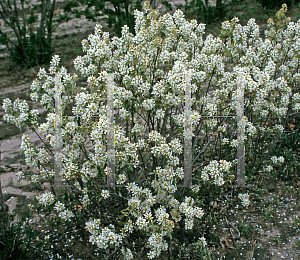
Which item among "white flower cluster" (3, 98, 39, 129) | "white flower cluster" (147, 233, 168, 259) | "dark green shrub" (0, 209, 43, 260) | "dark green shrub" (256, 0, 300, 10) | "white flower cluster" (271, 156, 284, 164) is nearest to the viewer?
"white flower cluster" (147, 233, 168, 259)

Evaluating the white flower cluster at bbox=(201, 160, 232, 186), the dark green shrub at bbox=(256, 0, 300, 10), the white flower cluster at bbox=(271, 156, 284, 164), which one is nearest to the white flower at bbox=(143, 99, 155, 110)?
the white flower cluster at bbox=(201, 160, 232, 186)

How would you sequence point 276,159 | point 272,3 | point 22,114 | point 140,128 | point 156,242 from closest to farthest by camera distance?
point 156,242, point 22,114, point 140,128, point 276,159, point 272,3

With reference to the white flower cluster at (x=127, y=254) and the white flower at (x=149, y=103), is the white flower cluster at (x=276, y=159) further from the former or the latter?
the white flower cluster at (x=127, y=254)

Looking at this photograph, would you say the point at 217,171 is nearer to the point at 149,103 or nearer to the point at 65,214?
the point at 149,103

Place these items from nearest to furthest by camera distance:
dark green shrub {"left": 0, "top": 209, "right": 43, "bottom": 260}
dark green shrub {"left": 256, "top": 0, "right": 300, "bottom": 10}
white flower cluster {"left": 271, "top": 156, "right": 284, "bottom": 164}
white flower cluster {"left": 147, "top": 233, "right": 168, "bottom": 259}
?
white flower cluster {"left": 147, "top": 233, "right": 168, "bottom": 259}, dark green shrub {"left": 0, "top": 209, "right": 43, "bottom": 260}, white flower cluster {"left": 271, "top": 156, "right": 284, "bottom": 164}, dark green shrub {"left": 256, "top": 0, "right": 300, "bottom": 10}

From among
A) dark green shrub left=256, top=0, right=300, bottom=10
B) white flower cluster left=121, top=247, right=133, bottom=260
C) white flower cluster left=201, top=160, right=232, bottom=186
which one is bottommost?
white flower cluster left=121, top=247, right=133, bottom=260

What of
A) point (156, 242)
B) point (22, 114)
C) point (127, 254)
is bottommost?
point (127, 254)

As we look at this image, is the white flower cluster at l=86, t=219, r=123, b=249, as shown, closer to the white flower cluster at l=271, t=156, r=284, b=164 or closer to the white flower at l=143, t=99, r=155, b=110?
the white flower at l=143, t=99, r=155, b=110

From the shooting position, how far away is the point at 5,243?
9.39 ft

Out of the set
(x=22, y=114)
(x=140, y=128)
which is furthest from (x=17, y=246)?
(x=140, y=128)

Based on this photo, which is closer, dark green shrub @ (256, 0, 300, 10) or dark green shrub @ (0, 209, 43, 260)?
dark green shrub @ (0, 209, 43, 260)

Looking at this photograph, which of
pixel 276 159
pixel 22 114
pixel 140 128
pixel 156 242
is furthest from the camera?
pixel 276 159

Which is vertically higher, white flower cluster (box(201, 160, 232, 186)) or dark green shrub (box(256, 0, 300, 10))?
dark green shrub (box(256, 0, 300, 10))

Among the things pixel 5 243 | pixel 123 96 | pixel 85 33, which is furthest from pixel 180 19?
pixel 85 33
